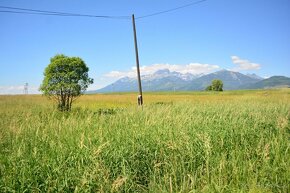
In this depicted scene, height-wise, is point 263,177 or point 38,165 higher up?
point 38,165

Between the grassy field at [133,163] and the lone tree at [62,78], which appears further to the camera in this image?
the lone tree at [62,78]

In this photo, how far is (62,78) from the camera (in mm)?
18906

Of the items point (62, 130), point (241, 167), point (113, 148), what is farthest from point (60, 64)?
point (241, 167)

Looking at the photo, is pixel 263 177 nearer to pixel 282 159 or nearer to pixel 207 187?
pixel 282 159

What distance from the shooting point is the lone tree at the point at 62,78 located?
18.8 metres

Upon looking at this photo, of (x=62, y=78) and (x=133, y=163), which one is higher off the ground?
(x=62, y=78)

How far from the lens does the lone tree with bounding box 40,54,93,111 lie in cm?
1881

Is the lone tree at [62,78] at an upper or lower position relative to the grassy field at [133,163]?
upper

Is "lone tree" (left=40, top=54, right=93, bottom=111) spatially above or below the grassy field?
above

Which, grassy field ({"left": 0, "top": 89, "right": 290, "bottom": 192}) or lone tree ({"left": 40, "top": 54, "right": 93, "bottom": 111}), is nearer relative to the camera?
grassy field ({"left": 0, "top": 89, "right": 290, "bottom": 192})

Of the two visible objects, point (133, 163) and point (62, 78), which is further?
point (62, 78)

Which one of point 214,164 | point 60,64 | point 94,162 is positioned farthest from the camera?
point 60,64

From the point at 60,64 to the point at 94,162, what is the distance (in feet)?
53.5

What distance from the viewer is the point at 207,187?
152 inches
